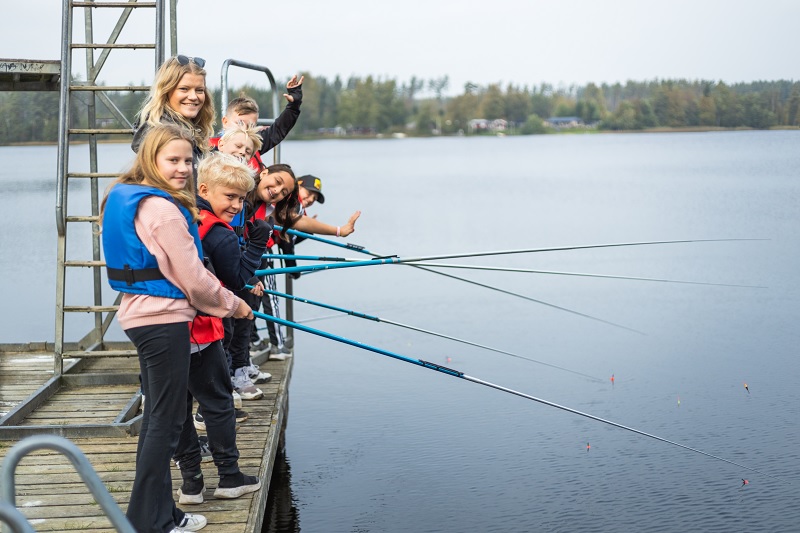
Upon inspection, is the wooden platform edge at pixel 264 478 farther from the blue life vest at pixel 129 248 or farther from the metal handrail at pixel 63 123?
the metal handrail at pixel 63 123

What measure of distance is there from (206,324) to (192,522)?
2.43ft

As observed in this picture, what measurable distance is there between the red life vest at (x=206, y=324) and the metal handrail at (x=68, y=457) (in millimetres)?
1046

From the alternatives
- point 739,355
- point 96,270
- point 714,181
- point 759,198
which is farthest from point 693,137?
point 96,270

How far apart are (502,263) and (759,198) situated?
879 centimetres

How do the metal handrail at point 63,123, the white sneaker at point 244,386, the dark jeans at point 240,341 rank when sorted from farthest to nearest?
the white sneaker at point 244,386 → the metal handrail at point 63,123 → the dark jeans at point 240,341

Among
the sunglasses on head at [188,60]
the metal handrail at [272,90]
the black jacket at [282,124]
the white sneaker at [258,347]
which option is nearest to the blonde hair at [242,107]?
the black jacket at [282,124]

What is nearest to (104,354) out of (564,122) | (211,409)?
(211,409)

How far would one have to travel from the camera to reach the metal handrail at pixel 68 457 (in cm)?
216

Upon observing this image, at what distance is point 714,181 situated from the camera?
28.8 meters

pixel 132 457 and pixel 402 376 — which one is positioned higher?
pixel 132 457

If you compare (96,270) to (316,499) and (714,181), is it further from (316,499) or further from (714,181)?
(714,181)

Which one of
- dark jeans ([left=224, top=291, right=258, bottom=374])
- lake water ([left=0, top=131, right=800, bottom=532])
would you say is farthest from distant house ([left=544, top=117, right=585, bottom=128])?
dark jeans ([left=224, top=291, right=258, bottom=374])

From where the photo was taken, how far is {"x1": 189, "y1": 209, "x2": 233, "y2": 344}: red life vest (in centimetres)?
336

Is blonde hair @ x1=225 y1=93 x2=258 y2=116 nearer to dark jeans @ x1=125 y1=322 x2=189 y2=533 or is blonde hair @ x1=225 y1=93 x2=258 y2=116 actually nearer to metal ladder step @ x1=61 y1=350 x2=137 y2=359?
metal ladder step @ x1=61 y1=350 x2=137 y2=359
